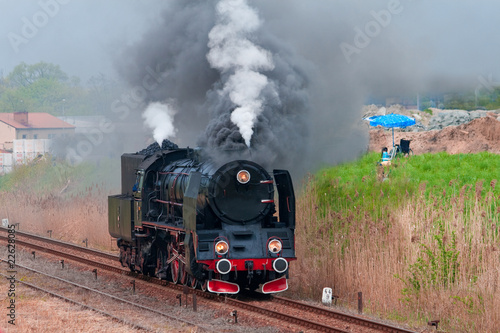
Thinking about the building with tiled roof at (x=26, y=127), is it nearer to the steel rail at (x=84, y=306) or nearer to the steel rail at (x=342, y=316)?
the steel rail at (x=84, y=306)

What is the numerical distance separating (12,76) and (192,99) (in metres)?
67.1

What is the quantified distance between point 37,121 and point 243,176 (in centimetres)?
5081

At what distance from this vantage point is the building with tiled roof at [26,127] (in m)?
55.9

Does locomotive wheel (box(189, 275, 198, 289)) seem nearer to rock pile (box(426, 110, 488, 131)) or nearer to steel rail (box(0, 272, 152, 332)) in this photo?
steel rail (box(0, 272, 152, 332))

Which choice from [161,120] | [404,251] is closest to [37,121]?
[161,120]

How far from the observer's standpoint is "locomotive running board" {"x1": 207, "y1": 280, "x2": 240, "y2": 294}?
478 inches

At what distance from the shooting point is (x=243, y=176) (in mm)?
12180

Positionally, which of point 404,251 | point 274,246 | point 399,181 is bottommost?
point 404,251

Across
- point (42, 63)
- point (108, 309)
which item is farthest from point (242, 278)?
point (42, 63)

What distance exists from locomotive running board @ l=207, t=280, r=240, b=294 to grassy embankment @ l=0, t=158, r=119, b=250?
963cm

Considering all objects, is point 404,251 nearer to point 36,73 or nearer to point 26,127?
point 26,127

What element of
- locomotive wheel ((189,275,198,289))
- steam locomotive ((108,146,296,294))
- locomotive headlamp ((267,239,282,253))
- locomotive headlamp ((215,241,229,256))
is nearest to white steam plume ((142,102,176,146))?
steam locomotive ((108,146,296,294))

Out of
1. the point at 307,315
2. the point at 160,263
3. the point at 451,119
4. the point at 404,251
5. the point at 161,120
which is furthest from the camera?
the point at 451,119

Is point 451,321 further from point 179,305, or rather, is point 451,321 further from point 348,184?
point 348,184
